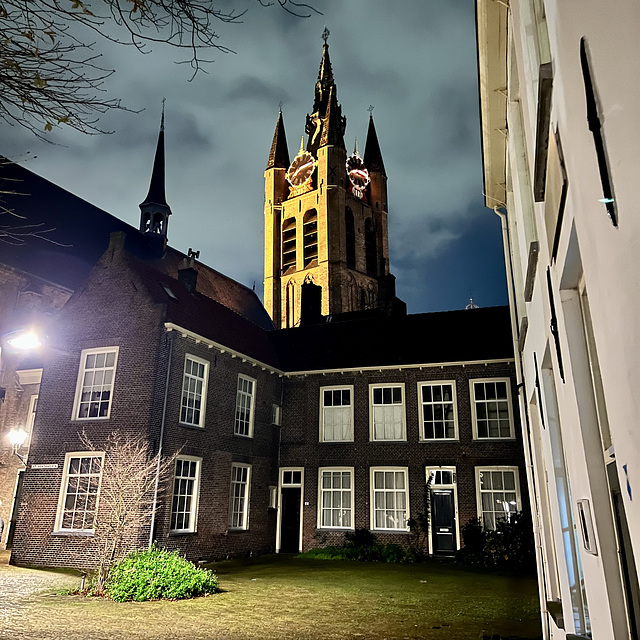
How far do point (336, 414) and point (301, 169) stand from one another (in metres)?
39.6

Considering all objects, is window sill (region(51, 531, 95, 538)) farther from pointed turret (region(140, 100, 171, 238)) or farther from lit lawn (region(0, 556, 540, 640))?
pointed turret (region(140, 100, 171, 238))

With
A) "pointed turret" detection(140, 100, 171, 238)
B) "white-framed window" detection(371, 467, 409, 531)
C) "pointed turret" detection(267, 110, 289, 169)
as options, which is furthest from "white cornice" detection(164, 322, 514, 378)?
"pointed turret" detection(267, 110, 289, 169)

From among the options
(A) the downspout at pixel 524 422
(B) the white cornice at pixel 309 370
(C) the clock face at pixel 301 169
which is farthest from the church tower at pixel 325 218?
(A) the downspout at pixel 524 422

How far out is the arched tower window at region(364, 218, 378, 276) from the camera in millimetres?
56344

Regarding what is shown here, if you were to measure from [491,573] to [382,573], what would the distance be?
3.07 meters

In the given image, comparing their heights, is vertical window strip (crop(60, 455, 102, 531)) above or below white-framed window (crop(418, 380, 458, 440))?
below

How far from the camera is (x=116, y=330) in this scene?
17172mm

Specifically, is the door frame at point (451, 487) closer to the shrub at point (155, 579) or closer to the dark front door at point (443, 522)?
the dark front door at point (443, 522)

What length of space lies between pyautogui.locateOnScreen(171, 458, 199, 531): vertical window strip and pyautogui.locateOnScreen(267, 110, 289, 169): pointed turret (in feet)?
151

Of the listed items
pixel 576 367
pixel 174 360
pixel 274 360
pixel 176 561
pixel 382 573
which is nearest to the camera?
pixel 576 367

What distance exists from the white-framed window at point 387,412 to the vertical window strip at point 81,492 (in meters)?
9.82

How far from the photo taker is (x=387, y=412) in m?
21.0

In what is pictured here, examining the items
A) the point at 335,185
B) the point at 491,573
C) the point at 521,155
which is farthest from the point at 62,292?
the point at 335,185

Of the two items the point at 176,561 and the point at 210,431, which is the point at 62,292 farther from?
the point at 176,561
